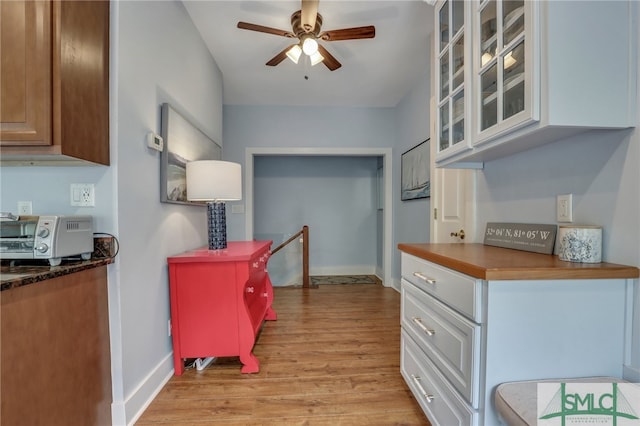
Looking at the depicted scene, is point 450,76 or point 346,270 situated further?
point 346,270

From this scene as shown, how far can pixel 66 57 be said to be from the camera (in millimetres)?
1039

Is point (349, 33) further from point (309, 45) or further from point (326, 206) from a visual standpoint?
point (326, 206)

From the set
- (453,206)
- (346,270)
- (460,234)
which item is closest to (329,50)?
(453,206)

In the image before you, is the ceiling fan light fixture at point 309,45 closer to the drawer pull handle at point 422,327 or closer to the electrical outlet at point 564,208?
the electrical outlet at point 564,208

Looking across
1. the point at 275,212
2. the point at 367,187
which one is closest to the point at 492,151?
the point at 367,187

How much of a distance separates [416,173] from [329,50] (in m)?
1.53

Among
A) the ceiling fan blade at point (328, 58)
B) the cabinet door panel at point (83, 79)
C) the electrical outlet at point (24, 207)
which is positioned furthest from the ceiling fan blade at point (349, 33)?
the electrical outlet at point (24, 207)

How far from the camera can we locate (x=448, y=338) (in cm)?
106

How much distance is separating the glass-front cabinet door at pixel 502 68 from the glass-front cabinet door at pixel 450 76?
0.37 feet

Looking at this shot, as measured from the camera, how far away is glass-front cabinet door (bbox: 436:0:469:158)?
1376mm

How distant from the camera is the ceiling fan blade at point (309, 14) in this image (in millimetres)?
1721

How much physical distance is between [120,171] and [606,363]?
2062 millimetres

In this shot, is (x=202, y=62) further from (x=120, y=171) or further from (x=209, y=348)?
(x=209, y=348)

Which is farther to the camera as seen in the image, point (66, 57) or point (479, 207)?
point (479, 207)
